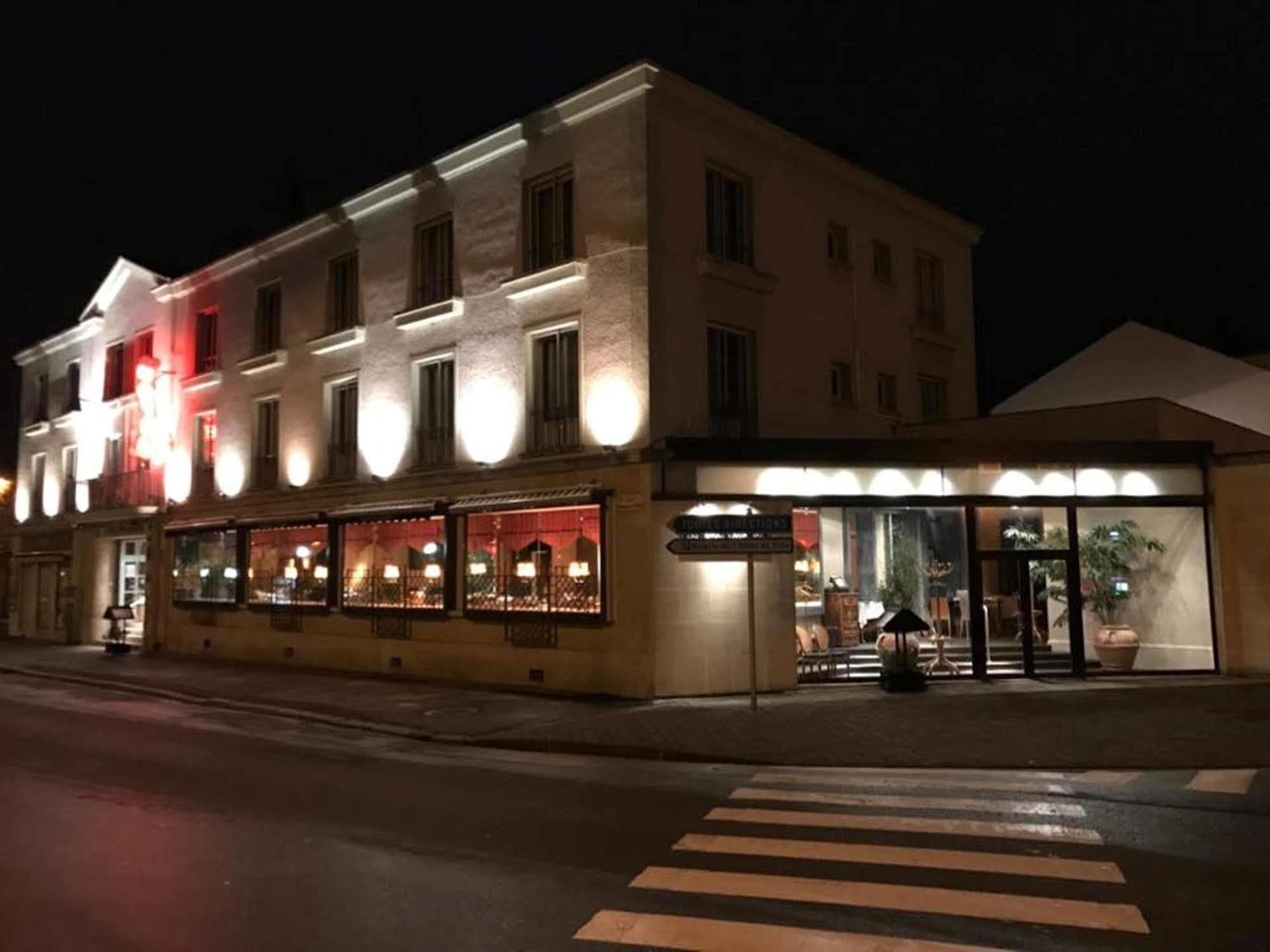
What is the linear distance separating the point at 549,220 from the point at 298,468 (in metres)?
8.73

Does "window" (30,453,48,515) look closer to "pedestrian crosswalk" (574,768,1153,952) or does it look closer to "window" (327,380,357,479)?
"window" (327,380,357,479)

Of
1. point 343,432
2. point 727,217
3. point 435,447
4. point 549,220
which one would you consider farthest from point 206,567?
point 727,217

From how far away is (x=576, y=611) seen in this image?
16.4 metres

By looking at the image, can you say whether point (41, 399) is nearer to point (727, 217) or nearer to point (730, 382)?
point (727, 217)

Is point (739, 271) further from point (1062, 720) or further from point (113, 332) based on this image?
point (113, 332)

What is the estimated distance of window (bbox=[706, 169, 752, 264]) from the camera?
1744cm

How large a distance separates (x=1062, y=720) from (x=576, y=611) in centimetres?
744

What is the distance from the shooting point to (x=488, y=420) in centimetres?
1823

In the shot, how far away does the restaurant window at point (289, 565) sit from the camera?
21.6m

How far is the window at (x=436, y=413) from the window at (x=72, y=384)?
696 inches

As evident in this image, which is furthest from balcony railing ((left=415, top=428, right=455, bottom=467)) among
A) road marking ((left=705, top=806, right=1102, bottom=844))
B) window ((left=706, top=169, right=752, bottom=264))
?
road marking ((left=705, top=806, right=1102, bottom=844))

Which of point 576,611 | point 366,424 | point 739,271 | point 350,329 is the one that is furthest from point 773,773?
point 350,329

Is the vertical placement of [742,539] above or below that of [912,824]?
above

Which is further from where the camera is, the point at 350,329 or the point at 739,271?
the point at 350,329
